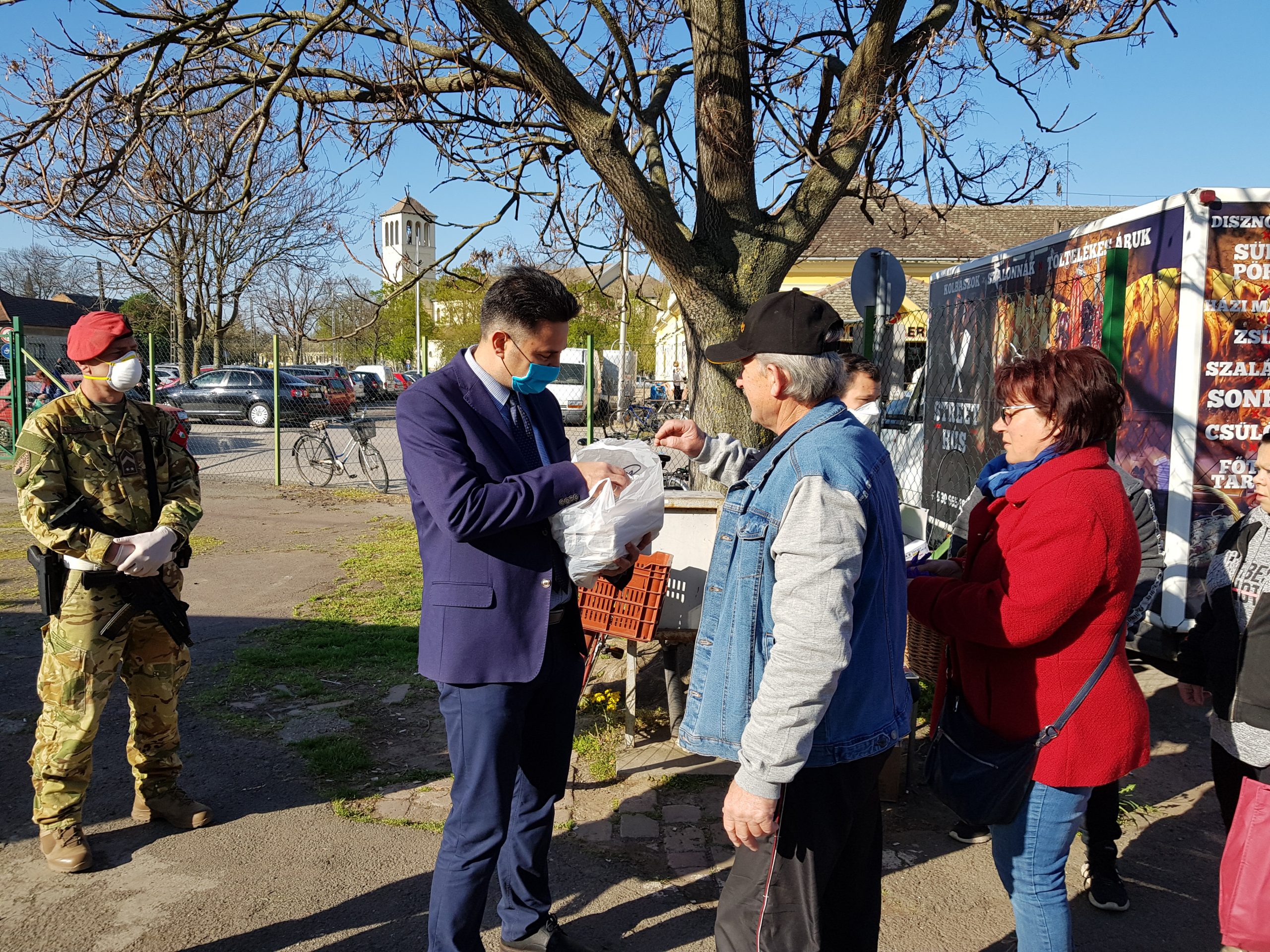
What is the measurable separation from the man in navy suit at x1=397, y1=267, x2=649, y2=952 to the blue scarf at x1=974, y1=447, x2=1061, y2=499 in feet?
3.63

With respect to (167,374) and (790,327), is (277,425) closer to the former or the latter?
(790,327)

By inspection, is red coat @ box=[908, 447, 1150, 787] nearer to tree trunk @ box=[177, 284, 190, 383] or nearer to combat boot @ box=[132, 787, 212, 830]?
combat boot @ box=[132, 787, 212, 830]

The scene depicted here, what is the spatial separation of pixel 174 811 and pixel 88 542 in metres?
1.17

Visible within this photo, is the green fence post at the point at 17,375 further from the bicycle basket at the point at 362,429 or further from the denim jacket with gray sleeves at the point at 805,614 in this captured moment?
the denim jacket with gray sleeves at the point at 805,614

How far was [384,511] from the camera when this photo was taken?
11930mm

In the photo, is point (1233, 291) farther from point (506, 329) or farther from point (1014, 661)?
point (506, 329)

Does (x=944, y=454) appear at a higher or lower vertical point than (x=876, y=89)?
lower

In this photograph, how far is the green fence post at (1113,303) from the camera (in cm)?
448

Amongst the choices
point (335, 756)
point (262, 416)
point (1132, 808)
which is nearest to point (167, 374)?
point (262, 416)

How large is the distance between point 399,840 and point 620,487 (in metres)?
1.99

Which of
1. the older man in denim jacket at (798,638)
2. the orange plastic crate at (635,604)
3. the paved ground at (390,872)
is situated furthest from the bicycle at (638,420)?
the older man in denim jacket at (798,638)

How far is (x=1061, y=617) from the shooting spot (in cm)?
223

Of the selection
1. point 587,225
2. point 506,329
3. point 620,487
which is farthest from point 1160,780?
point 587,225

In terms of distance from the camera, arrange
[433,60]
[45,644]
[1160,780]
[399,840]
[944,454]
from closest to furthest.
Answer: [45,644], [399,840], [1160,780], [433,60], [944,454]
